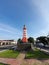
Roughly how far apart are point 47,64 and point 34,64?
190 centimetres

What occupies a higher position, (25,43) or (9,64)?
(25,43)

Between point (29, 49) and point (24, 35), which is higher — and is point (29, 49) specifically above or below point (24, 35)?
below

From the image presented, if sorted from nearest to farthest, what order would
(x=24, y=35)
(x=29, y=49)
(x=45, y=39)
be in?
(x=29, y=49)
(x=24, y=35)
(x=45, y=39)

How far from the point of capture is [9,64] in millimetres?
17453

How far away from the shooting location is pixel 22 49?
3991 centimetres

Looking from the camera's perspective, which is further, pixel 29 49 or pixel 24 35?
pixel 24 35

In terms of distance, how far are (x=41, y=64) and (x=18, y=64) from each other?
335 cm

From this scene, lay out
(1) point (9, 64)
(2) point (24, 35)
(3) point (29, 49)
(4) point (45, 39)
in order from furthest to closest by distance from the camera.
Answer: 1. (4) point (45, 39)
2. (2) point (24, 35)
3. (3) point (29, 49)
4. (1) point (9, 64)

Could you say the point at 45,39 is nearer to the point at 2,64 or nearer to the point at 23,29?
the point at 23,29

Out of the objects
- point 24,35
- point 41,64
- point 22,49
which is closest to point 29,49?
point 22,49

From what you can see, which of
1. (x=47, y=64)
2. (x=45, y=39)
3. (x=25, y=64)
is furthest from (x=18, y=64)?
(x=45, y=39)

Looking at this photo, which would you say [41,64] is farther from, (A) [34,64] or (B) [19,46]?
(B) [19,46]

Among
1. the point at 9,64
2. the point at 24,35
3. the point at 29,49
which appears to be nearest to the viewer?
the point at 9,64

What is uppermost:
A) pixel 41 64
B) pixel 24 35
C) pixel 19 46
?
pixel 24 35
